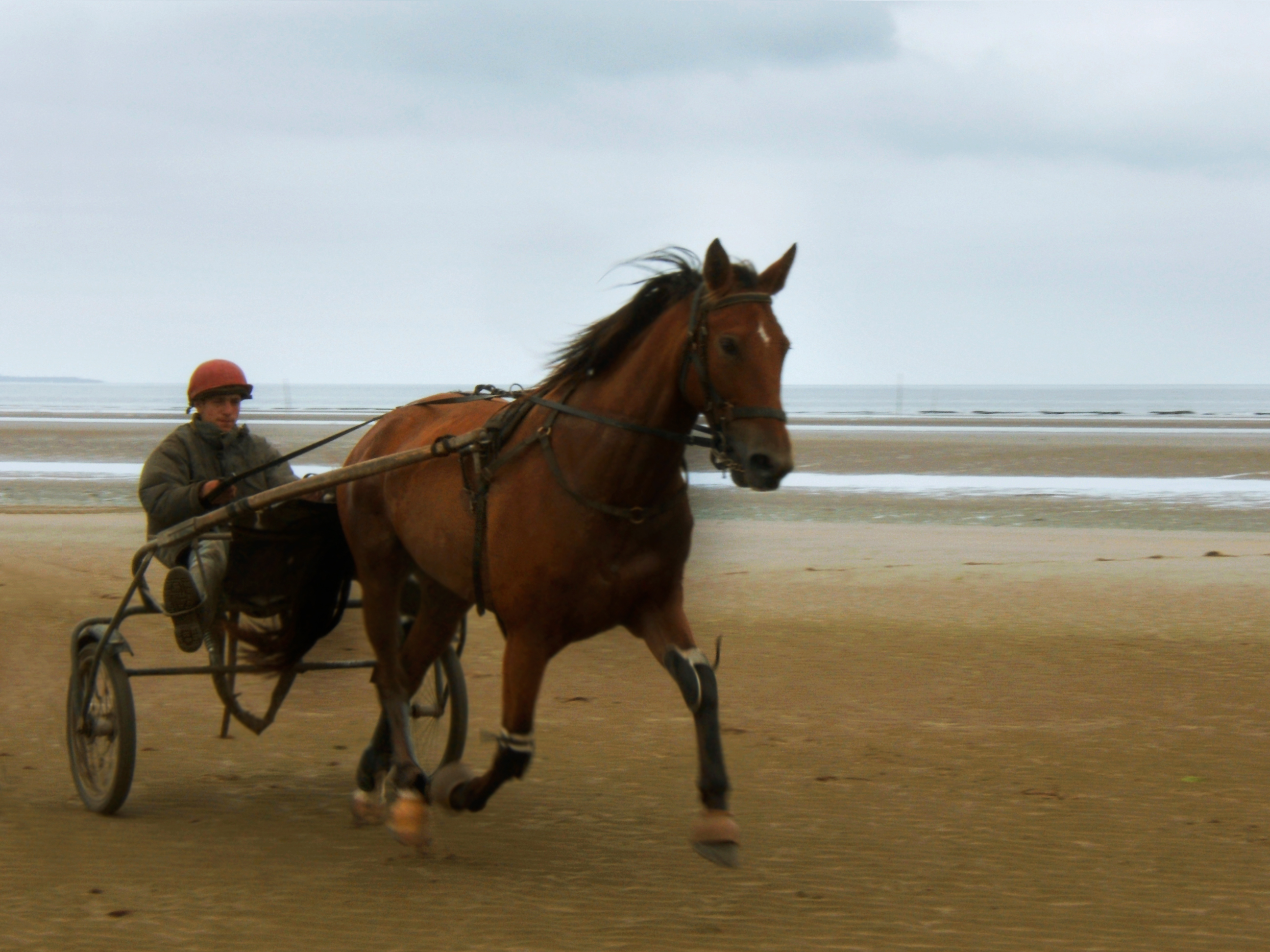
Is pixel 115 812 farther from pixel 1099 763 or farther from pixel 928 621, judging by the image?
pixel 928 621

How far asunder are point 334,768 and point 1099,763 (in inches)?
123

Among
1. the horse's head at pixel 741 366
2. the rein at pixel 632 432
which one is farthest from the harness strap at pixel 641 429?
the horse's head at pixel 741 366

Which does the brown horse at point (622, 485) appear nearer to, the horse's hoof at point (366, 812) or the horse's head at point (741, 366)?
the horse's head at point (741, 366)

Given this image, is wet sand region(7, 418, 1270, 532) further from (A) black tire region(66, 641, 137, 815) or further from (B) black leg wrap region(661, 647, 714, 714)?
(A) black tire region(66, 641, 137, 815)

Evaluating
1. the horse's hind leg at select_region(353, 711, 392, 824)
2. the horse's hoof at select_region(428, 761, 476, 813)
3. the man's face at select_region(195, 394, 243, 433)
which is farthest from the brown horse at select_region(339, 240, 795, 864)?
the man's face at select_region(195, 394, 243, 433)

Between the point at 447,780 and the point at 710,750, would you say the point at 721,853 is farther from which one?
the point at 447,780

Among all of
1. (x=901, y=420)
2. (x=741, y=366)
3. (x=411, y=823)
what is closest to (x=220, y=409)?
(x=411, y=823)

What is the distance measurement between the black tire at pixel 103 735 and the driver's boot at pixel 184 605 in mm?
251

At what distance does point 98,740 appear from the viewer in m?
5.42

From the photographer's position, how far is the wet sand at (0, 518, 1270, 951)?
3885mm

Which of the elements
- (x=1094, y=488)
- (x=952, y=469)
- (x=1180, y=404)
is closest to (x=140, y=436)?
(x=952, y=469)

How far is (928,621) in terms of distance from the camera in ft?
29.5

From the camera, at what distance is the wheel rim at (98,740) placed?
5.21 m

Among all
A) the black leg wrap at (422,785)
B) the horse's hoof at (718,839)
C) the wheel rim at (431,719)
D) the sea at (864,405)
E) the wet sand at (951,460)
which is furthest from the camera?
the sea at (864,405)
